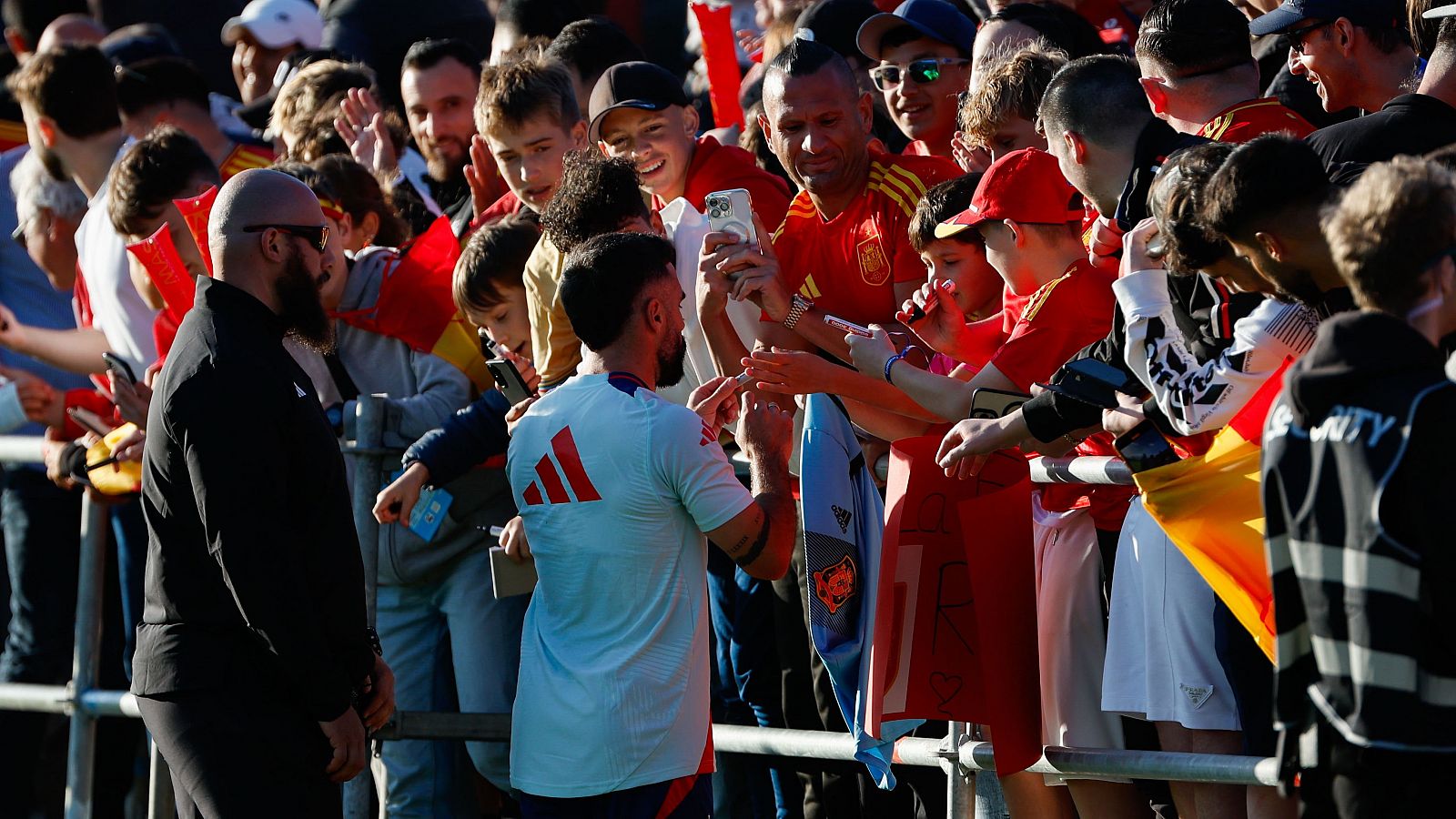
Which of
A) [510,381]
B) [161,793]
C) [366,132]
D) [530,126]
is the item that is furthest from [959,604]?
[366,132]

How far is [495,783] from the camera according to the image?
568 centimetres

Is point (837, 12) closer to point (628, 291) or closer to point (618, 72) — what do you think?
point (618, 72)

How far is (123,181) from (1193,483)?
169 inches

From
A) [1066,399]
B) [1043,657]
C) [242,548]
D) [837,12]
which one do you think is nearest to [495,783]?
[242,548]

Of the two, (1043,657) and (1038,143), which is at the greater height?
(1038,143)

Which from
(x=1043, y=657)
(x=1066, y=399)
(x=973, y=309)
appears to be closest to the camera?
(x=1066, y=399)

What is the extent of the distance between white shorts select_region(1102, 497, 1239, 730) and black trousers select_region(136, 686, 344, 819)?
1.99m

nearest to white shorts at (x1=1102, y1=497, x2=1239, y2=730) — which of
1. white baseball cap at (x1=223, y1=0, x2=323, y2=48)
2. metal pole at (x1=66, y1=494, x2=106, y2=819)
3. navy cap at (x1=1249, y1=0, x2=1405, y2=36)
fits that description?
navy cap at (x1=1249, y1=0, x2=1405, y2=36)

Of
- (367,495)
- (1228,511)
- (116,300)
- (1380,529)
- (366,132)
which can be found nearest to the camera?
(1380,529)

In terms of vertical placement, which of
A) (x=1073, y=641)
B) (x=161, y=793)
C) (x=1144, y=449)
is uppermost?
(x=1144, y=449)

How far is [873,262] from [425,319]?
1.64m

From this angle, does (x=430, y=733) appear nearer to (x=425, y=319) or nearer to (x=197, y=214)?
(x=425, y=319)

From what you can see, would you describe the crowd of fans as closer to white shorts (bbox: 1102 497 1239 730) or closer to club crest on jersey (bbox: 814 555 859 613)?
white shorts (bbox: 1102 497 1239 730)

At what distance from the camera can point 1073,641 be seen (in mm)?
4371
